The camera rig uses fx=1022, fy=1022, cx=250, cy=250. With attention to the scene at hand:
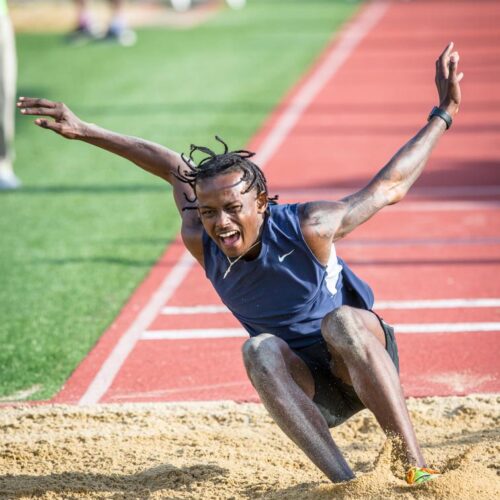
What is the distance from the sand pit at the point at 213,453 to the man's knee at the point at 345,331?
45 centimetres

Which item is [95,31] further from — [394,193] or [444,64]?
[394,193]

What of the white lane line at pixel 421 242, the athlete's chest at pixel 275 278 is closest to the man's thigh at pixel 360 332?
the athlete's chest at pixel 275 278

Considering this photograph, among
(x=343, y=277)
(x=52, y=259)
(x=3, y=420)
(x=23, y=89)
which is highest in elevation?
(x=343, y=277)

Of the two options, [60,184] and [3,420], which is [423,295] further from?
[60,184]

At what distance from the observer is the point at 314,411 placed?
428 centimetres

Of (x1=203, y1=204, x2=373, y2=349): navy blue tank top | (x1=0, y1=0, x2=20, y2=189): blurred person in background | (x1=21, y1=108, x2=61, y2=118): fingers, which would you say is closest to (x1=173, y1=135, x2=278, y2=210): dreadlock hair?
(x1=203, y1=204, x2=373, y2=349): navy blue tank top

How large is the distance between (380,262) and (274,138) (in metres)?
4.67

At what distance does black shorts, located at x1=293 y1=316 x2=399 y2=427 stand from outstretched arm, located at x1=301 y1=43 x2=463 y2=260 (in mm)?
496

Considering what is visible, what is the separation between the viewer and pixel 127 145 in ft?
16.5

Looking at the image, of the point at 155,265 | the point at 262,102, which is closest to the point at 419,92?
the point at 262,102

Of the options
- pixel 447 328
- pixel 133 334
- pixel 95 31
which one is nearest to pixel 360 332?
pixel 447 328

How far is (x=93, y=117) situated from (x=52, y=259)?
17.8ft

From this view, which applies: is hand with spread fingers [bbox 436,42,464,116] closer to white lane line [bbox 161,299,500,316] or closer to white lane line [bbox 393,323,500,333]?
white lane line [bbox 393,323,500,333]

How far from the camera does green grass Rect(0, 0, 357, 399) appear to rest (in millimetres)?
7207
